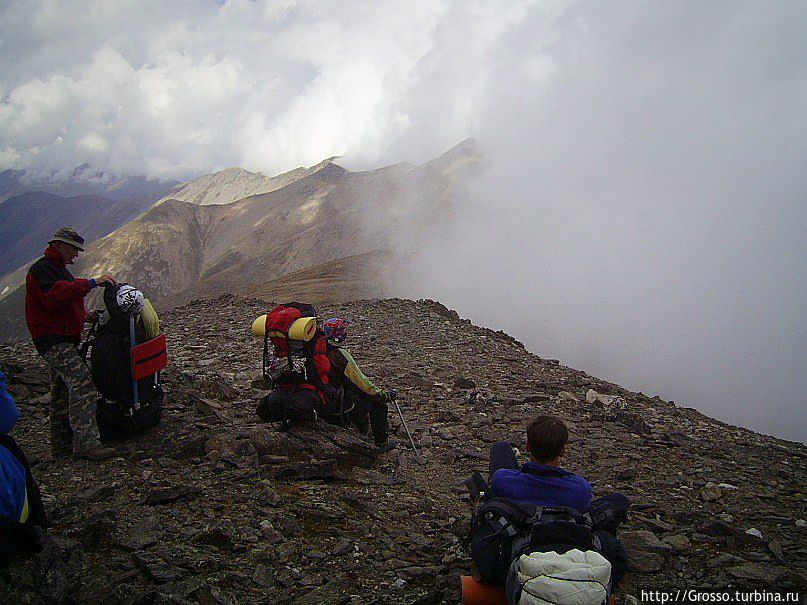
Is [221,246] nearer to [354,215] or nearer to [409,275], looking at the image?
[354,215]

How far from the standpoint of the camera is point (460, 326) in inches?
727

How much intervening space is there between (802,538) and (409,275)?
1824 inches

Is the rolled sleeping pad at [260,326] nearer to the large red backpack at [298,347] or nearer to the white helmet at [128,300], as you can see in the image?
the large red backpack at [298,347]

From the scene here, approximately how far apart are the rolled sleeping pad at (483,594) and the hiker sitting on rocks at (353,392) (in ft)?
12.4

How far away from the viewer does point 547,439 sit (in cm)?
390

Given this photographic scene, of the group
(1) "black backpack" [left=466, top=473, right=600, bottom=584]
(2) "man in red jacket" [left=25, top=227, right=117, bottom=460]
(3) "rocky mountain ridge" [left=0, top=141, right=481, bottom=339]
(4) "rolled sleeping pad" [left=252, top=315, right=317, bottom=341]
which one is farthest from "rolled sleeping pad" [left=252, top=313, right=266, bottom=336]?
(3) "rocky mountain ridge" [left=0, top=141, right=481, bottom=339]

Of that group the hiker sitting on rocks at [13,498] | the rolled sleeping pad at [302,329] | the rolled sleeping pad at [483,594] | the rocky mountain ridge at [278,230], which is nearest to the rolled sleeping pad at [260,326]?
the rolled sleeping pad at [302,329]

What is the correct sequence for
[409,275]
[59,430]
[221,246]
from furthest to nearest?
[221,246] < [409,275] < [59,430]

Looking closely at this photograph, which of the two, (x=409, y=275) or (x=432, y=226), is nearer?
(x=409, y=275)

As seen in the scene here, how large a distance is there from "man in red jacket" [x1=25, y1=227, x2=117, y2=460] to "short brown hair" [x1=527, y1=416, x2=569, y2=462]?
4725mm

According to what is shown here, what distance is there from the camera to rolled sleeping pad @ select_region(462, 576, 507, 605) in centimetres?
366

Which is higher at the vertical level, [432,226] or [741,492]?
[432,226]

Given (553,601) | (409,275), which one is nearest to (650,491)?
(553,601)

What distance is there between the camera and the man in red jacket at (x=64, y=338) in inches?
229
